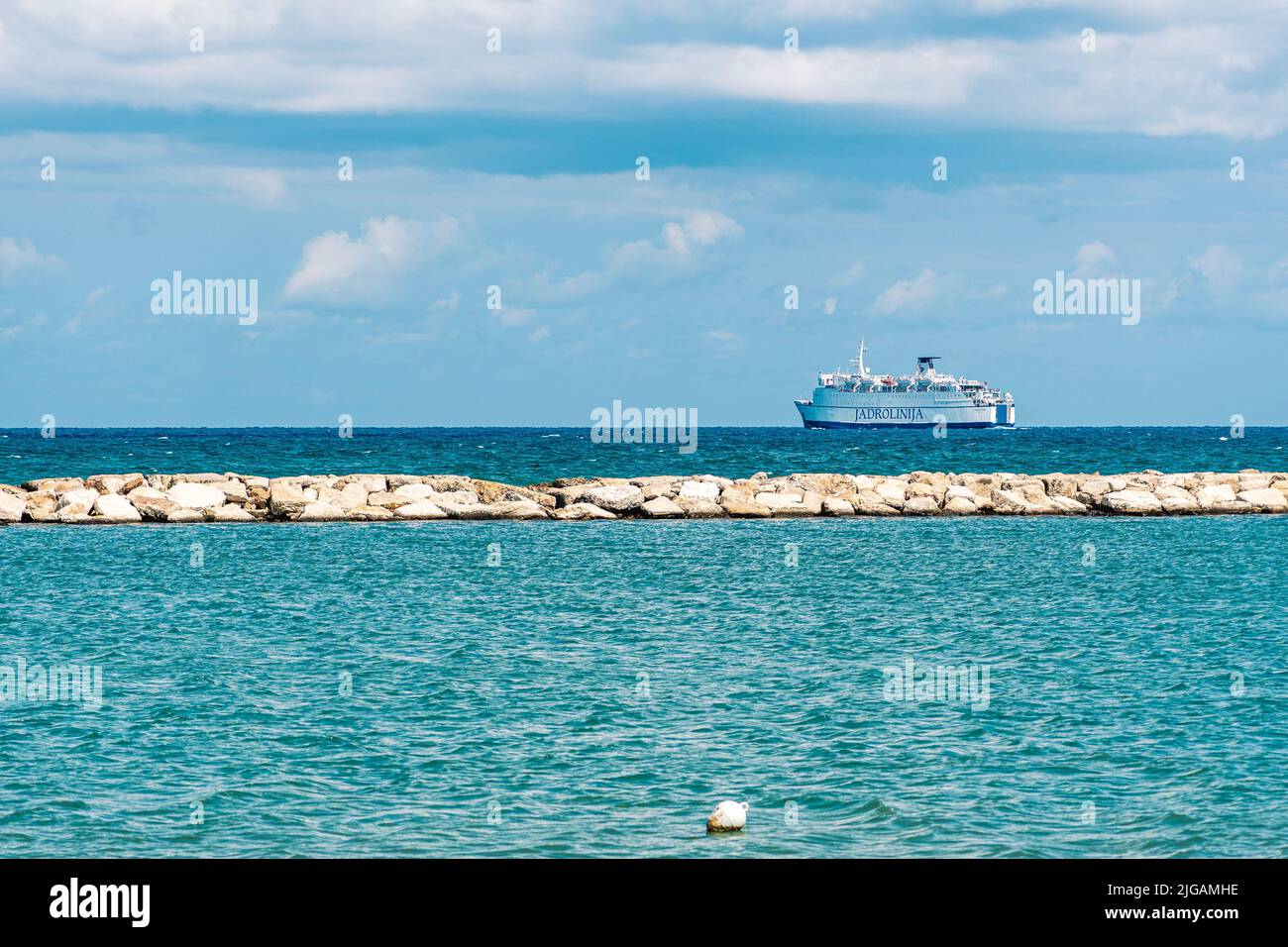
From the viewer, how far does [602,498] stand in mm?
48656

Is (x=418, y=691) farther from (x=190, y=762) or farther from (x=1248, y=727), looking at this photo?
(x=1248, y=727)

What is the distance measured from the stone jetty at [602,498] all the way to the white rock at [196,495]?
0.03 meters

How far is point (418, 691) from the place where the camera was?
18188mm

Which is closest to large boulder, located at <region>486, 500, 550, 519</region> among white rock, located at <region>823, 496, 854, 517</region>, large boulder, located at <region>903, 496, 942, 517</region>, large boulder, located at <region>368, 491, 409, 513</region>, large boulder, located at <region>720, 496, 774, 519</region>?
large boulder, located at <region>368, 491, 409, 513</region>

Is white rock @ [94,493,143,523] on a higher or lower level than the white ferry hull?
lower

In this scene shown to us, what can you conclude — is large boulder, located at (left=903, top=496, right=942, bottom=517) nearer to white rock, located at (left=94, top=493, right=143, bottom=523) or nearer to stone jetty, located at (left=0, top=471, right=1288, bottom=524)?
stone jetty, located at (left=0, top=471, right=1288, bottom=524)

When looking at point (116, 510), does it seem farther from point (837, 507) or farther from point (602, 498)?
point (837, 507)

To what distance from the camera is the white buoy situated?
38.6ft

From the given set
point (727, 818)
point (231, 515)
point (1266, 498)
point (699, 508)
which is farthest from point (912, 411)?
point (727, 818)
